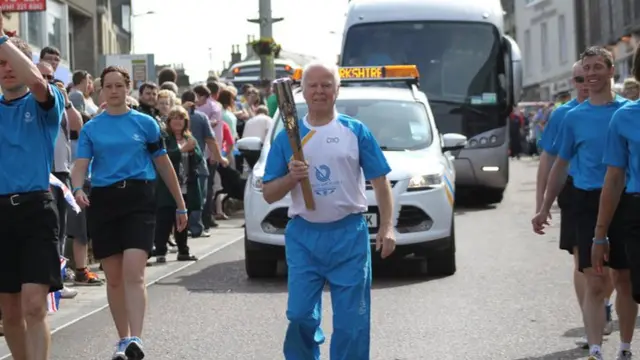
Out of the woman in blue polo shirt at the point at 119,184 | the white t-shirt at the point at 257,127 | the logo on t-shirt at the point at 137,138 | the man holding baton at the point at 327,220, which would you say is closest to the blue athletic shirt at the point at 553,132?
the man holding baton at the point at 327,220

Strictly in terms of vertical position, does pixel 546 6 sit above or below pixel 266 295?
above

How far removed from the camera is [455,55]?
2345 centimetres

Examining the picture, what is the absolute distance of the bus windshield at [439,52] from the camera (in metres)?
23.3

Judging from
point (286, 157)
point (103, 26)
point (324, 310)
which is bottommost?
point (324, 310)

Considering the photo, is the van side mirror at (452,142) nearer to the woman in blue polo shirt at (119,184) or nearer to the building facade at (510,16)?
the woman in blue polo shirt at (119,184)

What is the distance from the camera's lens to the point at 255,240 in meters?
13.3

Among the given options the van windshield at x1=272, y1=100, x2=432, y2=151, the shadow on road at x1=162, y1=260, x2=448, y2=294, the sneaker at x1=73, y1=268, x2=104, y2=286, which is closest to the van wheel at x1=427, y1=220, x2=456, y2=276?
the shadow on road at x1=162, y1=260, x2=448, y2=294

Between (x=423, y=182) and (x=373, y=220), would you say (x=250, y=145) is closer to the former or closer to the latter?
(x=373, y=220)

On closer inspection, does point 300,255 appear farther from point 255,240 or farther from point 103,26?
point 103,26

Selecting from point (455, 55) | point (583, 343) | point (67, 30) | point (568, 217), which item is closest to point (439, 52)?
point (455, 55)

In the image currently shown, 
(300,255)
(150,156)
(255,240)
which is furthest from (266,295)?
(300,255)

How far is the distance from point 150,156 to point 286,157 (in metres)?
2.54

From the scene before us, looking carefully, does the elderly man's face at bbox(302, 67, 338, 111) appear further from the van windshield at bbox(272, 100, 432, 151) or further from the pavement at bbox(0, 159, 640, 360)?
the van windshield at bbox(272, 100, 432, 151)

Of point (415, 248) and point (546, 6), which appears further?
point (546, 6)
